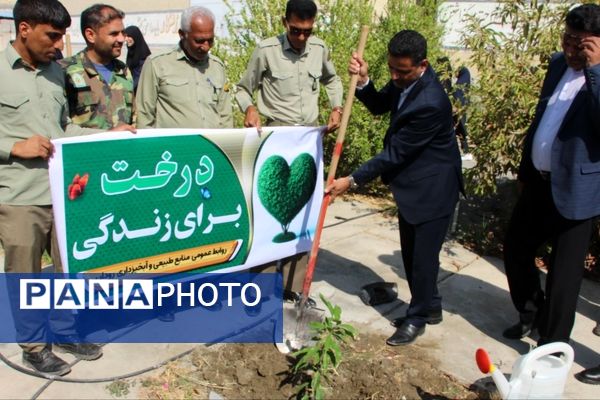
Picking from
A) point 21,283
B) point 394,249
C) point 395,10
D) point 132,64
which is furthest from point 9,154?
point 395,10

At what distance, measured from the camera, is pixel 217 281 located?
12.8ft

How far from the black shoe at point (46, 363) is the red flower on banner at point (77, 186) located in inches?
36.2

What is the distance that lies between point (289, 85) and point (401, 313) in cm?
189

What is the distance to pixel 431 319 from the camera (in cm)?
384

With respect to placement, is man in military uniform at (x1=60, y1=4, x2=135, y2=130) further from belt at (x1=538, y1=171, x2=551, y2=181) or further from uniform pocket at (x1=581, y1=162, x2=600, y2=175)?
uniform pocket at (x1=581, y1=162, x2=600, y2=175)

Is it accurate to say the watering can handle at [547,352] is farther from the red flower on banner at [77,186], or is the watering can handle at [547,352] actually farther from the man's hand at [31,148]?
the man's hand at [31,148]

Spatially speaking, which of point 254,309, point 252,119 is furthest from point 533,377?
point 252,119

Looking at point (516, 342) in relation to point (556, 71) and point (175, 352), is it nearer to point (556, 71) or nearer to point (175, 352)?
point (556, 71)

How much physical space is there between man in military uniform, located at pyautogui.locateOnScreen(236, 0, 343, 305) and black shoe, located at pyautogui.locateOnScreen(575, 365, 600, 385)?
5.86 feet

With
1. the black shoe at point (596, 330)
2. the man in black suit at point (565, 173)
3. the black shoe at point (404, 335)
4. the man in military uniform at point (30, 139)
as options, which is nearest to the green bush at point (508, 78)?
the man in black suit at point (565, 173)

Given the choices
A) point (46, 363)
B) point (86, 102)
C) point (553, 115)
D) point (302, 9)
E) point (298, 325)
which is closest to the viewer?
point (46, 363)

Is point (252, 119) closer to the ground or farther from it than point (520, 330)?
farther from it

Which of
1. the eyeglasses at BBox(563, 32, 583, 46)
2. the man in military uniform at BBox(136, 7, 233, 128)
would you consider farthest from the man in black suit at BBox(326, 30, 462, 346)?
the man in military uniform at BBox(136, 7, 233, 128)

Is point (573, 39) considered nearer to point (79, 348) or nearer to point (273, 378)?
point (273, 378)
